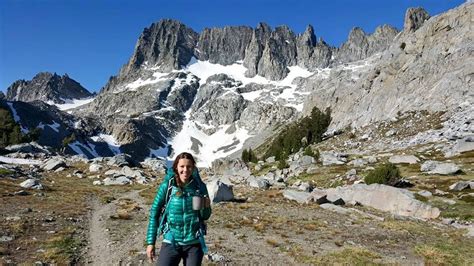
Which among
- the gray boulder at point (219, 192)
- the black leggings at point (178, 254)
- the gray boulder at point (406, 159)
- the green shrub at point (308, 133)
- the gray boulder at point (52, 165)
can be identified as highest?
the green shrub at point (308, 133)

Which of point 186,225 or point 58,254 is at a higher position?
point 186,225

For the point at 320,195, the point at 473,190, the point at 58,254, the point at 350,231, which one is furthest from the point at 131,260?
the point at 473,190

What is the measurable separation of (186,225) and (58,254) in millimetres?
11631

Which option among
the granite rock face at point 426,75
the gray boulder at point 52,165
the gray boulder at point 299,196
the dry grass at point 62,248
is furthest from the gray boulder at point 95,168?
the granite rock face at point 426,75

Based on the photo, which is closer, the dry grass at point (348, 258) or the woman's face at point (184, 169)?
the woman's face at point (184, 169)

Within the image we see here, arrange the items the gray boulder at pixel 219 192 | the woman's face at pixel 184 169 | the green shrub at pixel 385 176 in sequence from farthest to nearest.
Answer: the green shrub at pixel 385 176
the gray boulder at pixel 219 192
the woman's face at pixel 184 169

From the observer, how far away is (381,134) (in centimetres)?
11169

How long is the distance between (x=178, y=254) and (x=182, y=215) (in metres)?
1.03

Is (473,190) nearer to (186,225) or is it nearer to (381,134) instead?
(186,225)

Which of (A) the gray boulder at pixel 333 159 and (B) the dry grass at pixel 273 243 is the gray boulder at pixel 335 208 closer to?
(B) the dry grass at pixel 273 243

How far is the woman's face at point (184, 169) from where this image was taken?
410 inches

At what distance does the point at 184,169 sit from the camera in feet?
34.1

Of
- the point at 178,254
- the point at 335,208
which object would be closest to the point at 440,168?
the point at 335,208

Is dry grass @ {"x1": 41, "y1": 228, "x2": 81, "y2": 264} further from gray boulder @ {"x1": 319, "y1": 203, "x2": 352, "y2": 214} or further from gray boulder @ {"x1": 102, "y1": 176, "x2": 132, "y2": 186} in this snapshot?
gray boulder @ {"x1": 102, "y1": 176, "x2": 132, "y2": 186}
